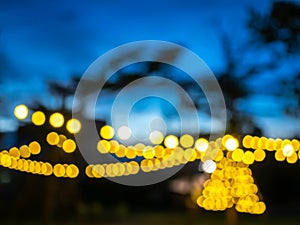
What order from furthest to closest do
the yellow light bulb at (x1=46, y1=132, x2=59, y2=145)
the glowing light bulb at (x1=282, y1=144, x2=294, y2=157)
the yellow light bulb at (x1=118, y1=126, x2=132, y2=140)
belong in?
the yellow light bulb at (x1=118, y1=126, x2=132, y2=140) → the yellow light bulb at (x1=46, y1=132, x2=59, y2=145) → the glowing light bulb at (x1=282, y1=144, x2=294, y2=157)

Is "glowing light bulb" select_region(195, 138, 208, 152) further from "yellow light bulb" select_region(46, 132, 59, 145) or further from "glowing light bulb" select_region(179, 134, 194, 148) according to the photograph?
"yellow light bulb" select_region(46, 132, 59, 145)

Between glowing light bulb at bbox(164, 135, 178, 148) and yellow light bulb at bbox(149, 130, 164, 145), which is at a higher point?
yellow light bulb at bbox(149, 130, 164, 145)

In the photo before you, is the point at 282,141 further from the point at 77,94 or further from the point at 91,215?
the point at 91,215

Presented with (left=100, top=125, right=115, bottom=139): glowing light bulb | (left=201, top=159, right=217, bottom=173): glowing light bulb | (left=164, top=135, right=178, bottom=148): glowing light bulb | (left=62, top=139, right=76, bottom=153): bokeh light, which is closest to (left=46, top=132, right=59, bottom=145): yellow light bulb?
(left=62, top=139, right=76, bottom=153): bokeh light

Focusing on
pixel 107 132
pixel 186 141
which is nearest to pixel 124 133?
pixel 107 132

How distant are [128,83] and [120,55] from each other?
33.6 inches

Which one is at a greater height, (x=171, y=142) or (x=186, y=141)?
(x=186, y=141)

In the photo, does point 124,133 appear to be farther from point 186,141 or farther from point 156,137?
point 186,141

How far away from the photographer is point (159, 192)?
85.5ft

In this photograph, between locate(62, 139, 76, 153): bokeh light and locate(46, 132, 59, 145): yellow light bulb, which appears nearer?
locate(46, 132, 59, 145): yellow light bulb

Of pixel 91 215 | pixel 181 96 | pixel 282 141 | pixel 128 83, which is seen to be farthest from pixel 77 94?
pixel 91 215

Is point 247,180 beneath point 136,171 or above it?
beneath

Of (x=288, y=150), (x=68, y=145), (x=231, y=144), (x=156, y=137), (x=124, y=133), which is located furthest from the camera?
(x=156, y=137)

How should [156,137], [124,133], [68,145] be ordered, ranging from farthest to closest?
1. [156,137]
2. [124,133]
3. [68,145]
